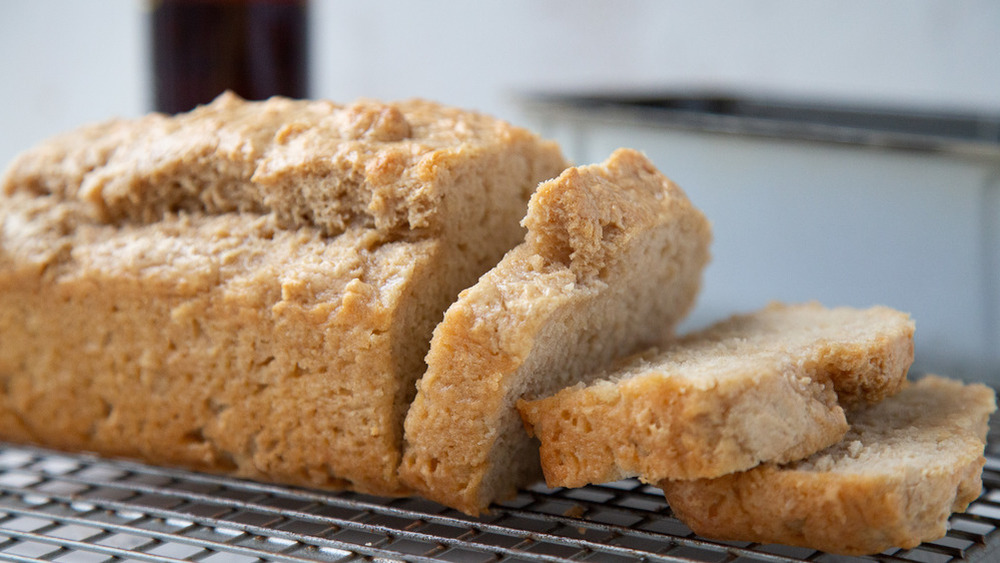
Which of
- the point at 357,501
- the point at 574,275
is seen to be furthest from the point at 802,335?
the point at 357,501

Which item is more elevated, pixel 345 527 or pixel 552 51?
pixel 552 51

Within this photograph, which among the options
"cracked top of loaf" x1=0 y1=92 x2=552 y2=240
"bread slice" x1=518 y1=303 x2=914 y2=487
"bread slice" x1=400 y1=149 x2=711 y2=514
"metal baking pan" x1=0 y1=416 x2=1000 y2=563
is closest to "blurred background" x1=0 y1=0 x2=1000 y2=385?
"metal baking pan" x1=0 y1=416 x2=1000 y2=563

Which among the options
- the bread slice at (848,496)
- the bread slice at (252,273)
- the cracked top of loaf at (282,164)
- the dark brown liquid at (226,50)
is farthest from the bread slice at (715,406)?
the dark brown liquid at (226,50)

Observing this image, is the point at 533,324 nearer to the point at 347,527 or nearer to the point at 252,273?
the point at 347,527

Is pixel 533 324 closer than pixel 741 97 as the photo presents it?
Yes

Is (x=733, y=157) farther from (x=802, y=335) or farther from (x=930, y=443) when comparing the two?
(x=930, y=443)

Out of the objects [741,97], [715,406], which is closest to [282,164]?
[715,406]
